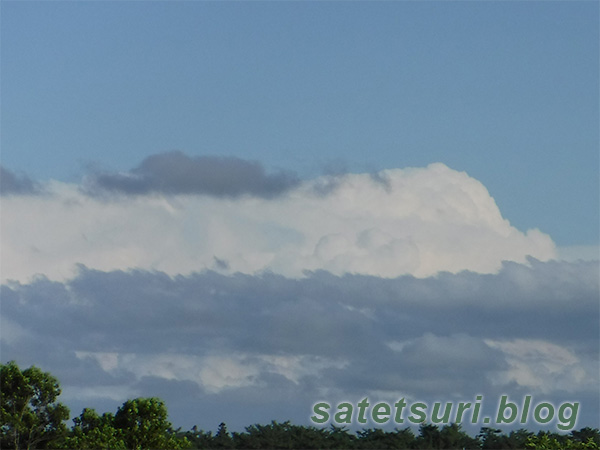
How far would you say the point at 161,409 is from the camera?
226ft

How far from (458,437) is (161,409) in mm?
30155

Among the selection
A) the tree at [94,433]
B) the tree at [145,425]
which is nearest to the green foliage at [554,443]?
the tree at [145,425]

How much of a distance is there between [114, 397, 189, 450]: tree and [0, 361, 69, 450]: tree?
4207 millimetres

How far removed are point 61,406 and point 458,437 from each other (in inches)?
1405

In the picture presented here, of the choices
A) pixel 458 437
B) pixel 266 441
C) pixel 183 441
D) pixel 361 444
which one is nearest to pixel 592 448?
pixel 458 437

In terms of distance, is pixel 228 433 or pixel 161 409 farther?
pixel 228 433

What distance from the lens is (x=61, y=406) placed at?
6912 centimetres

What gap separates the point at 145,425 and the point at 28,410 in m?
8.08

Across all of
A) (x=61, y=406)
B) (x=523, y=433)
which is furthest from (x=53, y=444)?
(x=523, y=433)

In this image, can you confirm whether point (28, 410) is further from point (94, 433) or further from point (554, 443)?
point (554, 443)

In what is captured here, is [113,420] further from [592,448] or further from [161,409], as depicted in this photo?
[592,448]

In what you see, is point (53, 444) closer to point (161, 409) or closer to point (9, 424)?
point (9, 424)

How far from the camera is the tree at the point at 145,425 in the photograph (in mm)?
67688

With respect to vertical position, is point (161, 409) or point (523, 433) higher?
point (523, 433)
